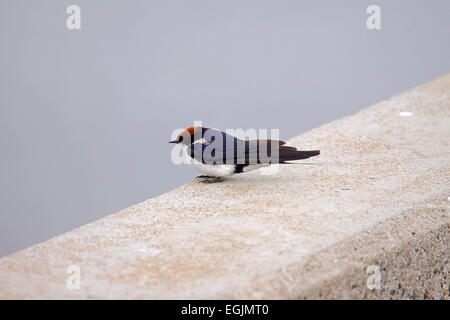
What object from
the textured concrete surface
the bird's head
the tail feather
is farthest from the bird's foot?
the tail feather

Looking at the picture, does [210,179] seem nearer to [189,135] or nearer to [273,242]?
[189,135]

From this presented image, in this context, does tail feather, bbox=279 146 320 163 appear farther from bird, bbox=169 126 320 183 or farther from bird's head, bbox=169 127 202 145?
bird's head, bbox=169 127 202 145

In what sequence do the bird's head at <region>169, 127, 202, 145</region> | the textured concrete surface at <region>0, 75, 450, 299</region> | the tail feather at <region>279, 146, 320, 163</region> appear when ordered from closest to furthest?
the textured concrete surface at <region>0, 75, 450, 299</region> → the tail feather at <region>279, 146, 320, 163</region> → the bird's head at <region>169, 127, 202, 145</region>

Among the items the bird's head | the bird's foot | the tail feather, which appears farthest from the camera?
the bird's foot

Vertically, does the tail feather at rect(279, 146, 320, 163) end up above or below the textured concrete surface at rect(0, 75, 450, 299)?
above

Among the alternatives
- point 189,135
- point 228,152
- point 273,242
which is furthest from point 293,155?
point 273,242

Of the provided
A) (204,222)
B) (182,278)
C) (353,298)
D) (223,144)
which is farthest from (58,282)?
(223,144)

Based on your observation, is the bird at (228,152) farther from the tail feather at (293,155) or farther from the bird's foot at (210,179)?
the bird's foot at (210,179)
